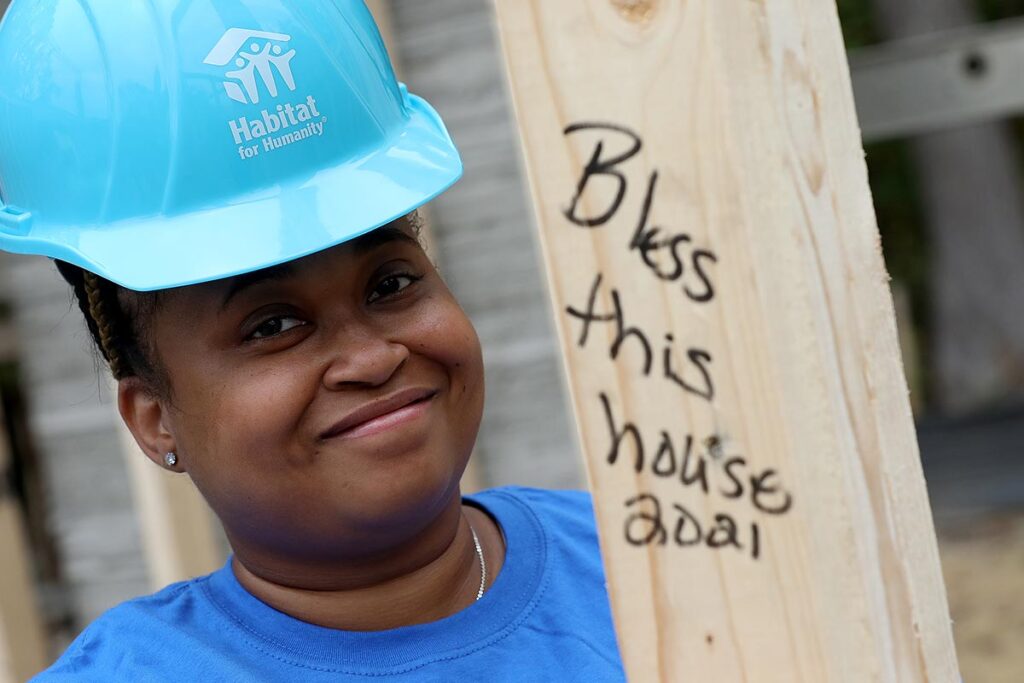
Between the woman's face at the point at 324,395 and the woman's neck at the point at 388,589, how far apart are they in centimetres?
5

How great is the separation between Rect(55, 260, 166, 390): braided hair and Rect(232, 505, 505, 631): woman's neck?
25 cm

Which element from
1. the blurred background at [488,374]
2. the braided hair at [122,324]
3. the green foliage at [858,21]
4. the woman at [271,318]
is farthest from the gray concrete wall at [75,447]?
the green foliage at [858,21]

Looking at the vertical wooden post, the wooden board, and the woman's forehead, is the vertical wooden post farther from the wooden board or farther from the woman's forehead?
the wooden board

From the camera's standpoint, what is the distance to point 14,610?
9.80ft

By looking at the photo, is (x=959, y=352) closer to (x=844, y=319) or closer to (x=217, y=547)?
(x=217, y=547)

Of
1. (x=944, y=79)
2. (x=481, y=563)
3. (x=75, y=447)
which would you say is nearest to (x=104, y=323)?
(x=481, y=563)

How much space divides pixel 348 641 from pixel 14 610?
179 cm

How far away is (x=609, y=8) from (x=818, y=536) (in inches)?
14.7

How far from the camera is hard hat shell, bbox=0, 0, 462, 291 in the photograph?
1374mm

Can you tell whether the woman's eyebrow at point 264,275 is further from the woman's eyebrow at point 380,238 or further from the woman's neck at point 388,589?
the woman's neck at point 388,589

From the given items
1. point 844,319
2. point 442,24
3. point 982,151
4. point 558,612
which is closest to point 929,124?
point 442,24

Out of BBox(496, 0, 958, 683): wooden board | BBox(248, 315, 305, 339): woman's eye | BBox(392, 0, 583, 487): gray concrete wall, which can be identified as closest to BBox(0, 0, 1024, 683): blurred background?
BBox(392, 0, 583, 487): gray concrete wall

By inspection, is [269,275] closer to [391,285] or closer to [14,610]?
[391,285]

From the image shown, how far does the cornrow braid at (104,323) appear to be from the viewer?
5.10ft
